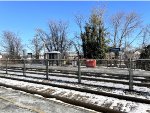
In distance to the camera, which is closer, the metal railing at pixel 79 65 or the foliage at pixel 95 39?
the metal railing at pixel 79 65

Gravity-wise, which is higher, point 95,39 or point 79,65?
point 95,39

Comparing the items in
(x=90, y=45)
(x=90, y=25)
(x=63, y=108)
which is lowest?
(x=63, y=108)

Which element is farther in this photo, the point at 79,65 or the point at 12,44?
the point at 12,44

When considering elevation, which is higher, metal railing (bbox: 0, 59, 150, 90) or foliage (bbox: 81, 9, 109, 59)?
foliage (bbox: 81, 9, 109, 59)

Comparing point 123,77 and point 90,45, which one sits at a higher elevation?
point 90,45

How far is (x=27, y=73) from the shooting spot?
24062mm

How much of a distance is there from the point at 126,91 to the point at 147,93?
3.74 feet

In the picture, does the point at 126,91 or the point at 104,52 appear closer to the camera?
the point at 126,91

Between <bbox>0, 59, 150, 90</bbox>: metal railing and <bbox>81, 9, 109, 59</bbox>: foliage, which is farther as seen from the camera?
<bbox>81, 9, 109, 59</bbox>: foliage

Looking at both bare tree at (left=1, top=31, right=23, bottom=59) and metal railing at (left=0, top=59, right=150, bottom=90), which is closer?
metal railing at (left=0, top=59, right=150, bottom=90)

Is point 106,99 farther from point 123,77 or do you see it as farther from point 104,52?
point 104,52

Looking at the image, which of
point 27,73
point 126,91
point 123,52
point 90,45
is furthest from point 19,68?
point 123,52

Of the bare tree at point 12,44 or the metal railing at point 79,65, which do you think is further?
the bare tree at point 12,44

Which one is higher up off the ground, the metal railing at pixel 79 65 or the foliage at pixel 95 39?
the foliage at pixel 95 39
